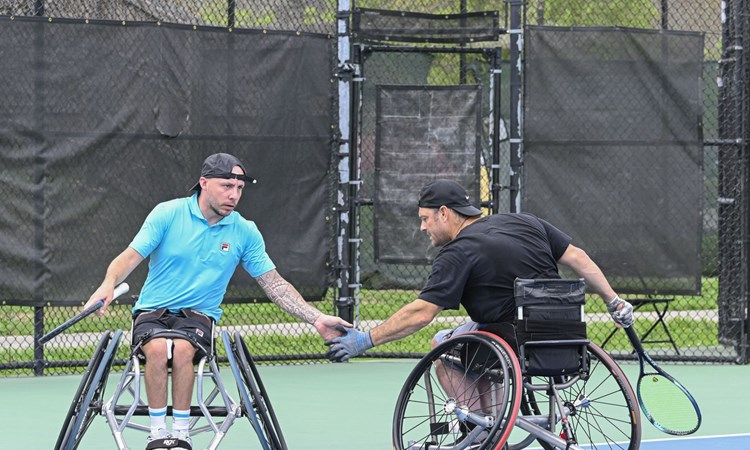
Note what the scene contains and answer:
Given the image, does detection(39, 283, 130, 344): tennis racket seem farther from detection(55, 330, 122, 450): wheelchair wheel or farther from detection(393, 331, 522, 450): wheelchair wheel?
detection(393, 331, 522, 450): wheelchair wheel

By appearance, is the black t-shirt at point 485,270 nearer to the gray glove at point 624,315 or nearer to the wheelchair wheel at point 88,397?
the gray glove at point 624,315

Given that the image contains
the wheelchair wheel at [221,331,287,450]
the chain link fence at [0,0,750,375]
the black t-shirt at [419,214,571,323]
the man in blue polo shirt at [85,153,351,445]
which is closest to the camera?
the wheelchair wheel at [221,331,287,450]

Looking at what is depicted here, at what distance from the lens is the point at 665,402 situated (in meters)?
6.05

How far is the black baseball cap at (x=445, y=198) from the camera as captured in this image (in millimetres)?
5488

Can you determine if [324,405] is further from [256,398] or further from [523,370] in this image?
[523,370]

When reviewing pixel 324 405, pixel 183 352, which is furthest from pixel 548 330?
pixel 324 405

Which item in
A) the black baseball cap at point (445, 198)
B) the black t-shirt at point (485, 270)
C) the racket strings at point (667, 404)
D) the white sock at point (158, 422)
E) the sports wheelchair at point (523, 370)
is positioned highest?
the black baseball cap at point (445, 198)

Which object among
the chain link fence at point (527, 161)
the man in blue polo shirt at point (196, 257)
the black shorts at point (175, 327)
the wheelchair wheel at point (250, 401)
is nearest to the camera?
the wheelchair wheel at point (250, 401)

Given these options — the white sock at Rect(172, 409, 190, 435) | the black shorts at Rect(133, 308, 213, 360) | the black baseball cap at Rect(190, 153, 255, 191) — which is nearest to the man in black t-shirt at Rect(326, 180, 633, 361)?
the black shorts at Rect(133, 308, 213, 360)

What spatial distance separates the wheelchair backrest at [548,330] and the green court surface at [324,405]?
4.99 feet

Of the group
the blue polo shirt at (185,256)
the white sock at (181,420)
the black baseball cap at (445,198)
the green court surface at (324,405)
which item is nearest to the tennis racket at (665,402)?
the green court surface at (324,405)

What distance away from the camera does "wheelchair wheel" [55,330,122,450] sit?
512 cm

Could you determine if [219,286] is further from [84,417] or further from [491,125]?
[491,125]

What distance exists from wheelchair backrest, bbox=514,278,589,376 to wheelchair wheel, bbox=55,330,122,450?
5.32ft
